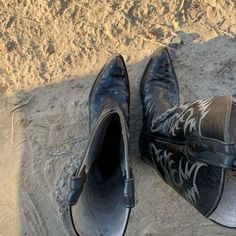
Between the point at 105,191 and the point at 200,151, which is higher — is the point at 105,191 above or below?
below

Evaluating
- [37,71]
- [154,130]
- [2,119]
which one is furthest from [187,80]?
[2,119]

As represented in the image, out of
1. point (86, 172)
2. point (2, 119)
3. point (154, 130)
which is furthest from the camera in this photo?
point (2, 119)

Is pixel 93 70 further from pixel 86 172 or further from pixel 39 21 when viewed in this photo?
pixel 86 172

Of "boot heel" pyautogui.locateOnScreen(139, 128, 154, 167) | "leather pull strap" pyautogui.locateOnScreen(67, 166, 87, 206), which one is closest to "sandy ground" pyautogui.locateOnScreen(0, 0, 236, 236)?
"boot heel" pyautogui.locateOnScreen(139, 128, 154, 167)

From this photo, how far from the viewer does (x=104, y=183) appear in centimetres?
172

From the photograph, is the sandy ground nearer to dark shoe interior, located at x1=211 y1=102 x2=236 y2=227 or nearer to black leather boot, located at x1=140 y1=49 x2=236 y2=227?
black leather boot, located at x1=140 y1=49 x2=236 y2=227

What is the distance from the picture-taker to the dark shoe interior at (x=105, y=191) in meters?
1.60

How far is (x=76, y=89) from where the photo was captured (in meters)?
2.02

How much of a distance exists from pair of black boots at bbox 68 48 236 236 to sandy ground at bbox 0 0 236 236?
0.31ft

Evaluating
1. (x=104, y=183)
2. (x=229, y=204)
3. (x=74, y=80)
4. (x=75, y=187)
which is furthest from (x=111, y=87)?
→ (x=229, y=204)

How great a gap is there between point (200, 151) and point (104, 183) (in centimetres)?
45

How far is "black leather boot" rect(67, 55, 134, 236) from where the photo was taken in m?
1.51

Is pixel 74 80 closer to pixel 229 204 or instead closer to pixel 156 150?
pixel 156 150

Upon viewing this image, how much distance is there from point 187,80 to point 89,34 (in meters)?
0.43
